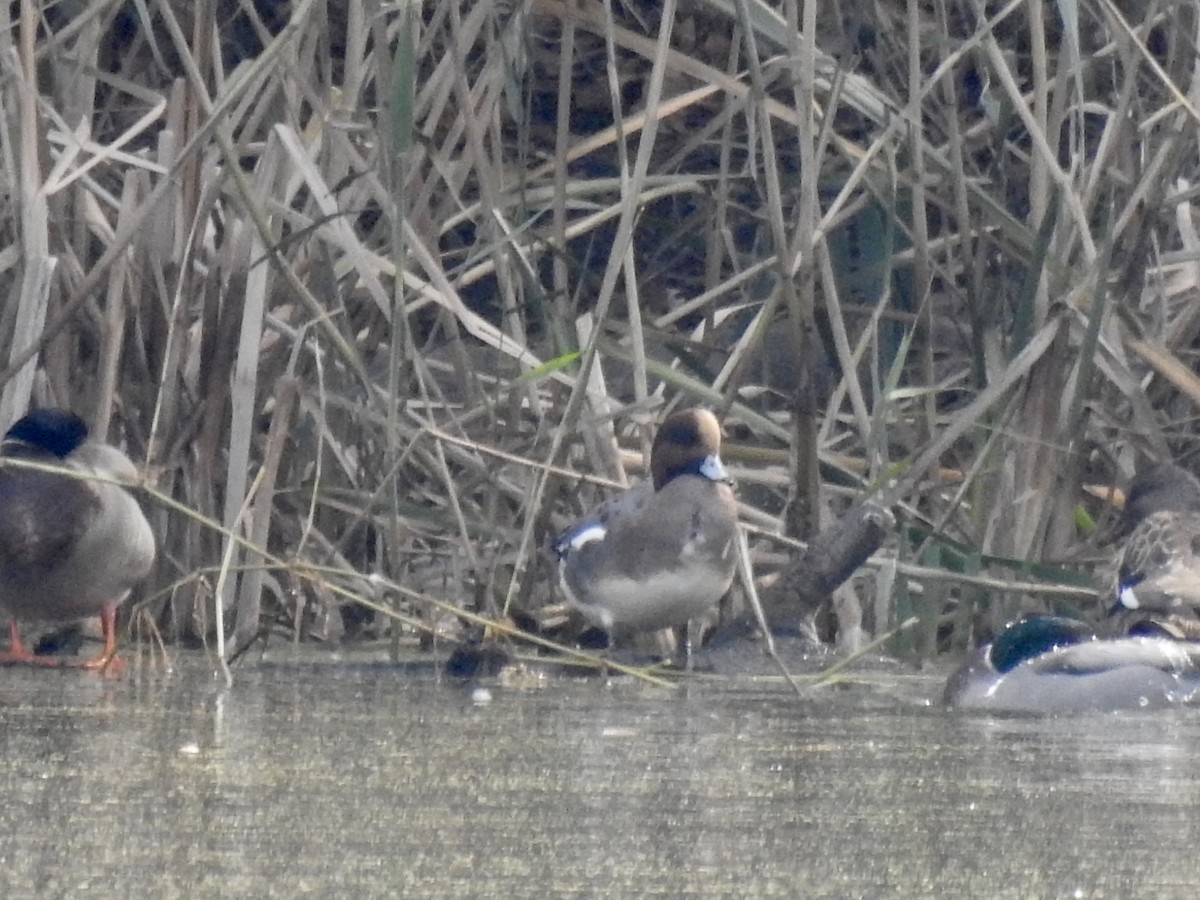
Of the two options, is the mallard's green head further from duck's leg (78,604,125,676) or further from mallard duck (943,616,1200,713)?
duck's leg (78,604,125,676)

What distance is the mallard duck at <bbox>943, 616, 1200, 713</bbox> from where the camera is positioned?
4.57m

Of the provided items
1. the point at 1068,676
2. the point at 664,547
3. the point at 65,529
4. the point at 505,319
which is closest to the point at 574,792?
the point at 1068,676

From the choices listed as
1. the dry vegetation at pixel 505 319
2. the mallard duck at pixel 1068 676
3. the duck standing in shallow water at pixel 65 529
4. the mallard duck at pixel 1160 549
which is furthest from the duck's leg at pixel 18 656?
the mallard duck at pixel 1160 549

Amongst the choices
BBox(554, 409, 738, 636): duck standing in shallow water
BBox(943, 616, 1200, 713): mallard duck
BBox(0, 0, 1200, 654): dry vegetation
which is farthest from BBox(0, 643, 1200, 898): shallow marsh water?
BBox(0, 0, 1200, 654): dry vegetation

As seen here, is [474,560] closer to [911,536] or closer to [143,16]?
[911,536]

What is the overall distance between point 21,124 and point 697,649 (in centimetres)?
189

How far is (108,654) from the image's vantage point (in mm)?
5145

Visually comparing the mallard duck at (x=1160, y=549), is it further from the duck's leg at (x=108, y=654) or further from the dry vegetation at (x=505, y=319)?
the duck's leg at (x=108, y=654)

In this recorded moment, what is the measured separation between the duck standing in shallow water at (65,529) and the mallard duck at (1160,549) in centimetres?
211

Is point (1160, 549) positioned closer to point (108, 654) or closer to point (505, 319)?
point (505, 319)

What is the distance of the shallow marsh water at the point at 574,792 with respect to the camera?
2846 mm

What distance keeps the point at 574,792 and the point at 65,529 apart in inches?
81.5

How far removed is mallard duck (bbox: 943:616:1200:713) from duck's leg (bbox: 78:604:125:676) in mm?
1700

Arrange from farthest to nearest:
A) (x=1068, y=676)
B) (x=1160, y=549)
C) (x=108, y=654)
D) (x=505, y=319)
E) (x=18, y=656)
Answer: (x=505, y=319), (x=1160, y=549), (x=18, y=656), (x=108, y=654), (x=1068, y=676)
